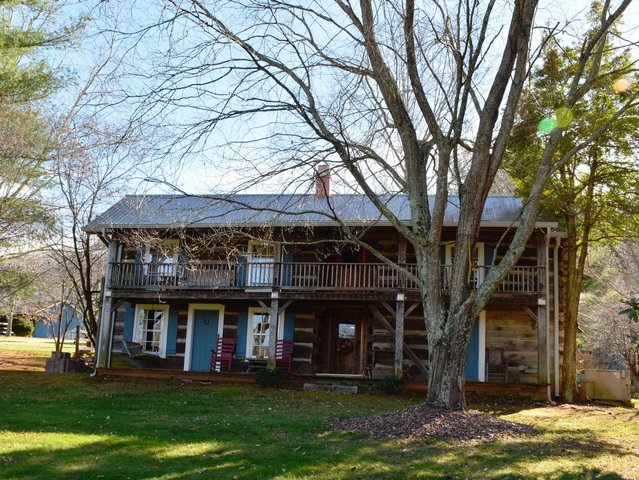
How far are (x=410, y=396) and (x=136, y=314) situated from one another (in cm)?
989

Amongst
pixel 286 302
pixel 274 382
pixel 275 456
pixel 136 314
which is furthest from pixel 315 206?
pixel 275 456

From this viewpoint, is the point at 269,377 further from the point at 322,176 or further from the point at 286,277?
the point at 322,176

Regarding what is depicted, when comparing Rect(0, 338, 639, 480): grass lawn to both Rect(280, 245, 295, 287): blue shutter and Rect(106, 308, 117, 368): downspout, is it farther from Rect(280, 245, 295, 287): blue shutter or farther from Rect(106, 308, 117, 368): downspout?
Rect(280, 245, 295, 287): blue shutter

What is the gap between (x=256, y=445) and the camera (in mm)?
9086

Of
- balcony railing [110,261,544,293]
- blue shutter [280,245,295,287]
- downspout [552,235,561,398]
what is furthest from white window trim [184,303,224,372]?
downspout [552,235,561,398]

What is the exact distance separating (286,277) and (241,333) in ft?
8.09

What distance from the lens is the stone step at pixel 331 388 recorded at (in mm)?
17406

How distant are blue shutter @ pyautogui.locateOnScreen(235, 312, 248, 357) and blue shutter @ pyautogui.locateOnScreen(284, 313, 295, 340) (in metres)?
1.34

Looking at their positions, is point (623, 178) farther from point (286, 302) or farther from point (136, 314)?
point (136, 314)

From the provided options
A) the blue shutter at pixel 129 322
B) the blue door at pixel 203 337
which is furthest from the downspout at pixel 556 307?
the blue shutter at pixel 129 322

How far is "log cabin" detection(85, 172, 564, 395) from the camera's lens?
1828 cm

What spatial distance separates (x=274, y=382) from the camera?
1795cm

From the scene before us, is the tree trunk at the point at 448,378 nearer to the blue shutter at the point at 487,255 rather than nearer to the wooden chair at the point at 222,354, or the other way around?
the blue shutter at the point at 487,255

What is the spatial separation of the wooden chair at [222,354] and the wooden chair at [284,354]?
1513 mm
